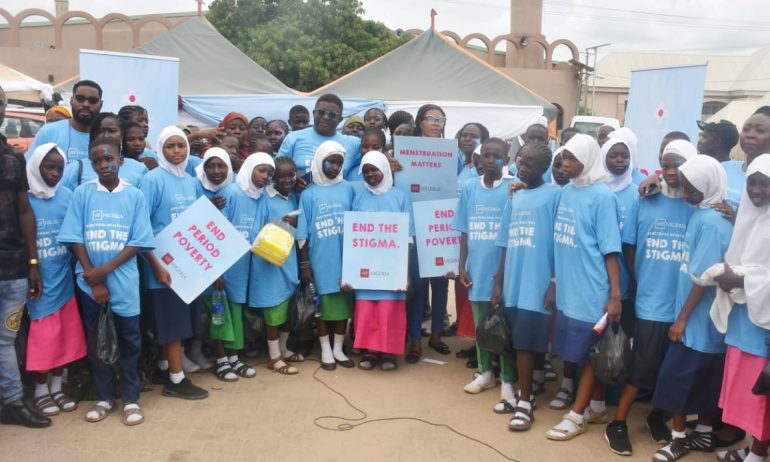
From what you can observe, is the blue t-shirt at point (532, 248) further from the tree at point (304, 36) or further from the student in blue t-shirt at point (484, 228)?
the tree at point (304, 36)

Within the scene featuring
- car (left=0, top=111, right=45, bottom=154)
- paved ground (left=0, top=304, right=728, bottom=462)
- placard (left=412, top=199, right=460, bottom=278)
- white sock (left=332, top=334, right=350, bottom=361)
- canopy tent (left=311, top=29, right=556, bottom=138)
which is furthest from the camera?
car (left=0, top=111, right=45, bottom=154)

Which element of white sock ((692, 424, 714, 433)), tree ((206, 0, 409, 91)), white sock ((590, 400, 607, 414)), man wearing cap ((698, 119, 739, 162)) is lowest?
white sock ((590, 400, 607, 414))

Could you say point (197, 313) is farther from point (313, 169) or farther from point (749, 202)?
point (749, 202)

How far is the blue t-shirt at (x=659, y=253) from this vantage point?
3.78 metres

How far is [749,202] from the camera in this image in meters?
3.32

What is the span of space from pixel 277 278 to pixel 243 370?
2.58 feet

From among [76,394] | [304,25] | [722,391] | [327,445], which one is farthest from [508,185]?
[304,25]

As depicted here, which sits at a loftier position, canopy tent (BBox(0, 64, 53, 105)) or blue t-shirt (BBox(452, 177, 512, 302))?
canopy tent (BBox(0, 64, 53, 105))

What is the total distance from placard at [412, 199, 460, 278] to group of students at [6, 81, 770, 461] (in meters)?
0.21

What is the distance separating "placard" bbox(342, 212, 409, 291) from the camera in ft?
16.5

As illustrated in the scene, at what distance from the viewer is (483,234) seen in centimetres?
478

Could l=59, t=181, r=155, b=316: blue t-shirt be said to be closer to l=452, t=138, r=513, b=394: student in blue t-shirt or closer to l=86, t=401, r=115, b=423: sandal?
l=86, t=401, r=115, b=423: sandal

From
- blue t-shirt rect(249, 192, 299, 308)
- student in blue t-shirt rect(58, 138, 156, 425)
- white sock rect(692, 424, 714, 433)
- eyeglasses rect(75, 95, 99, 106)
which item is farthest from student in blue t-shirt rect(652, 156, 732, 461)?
eyeglasses rect(75, 95, 99, 106)

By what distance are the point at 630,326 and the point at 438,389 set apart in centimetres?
151
